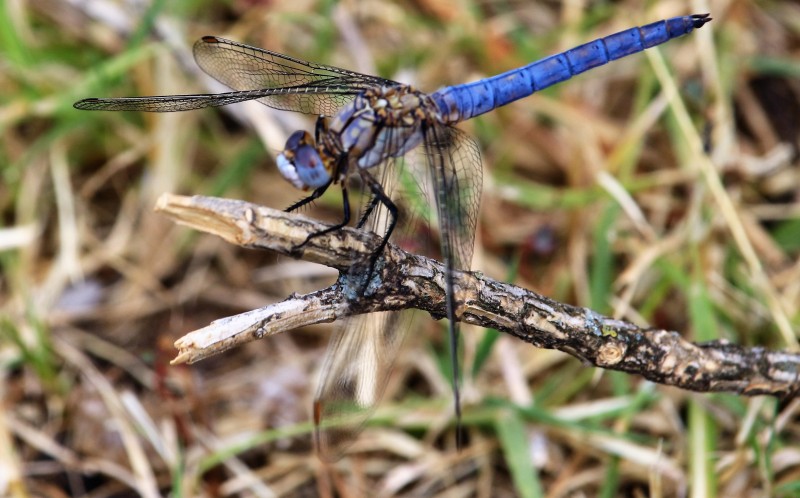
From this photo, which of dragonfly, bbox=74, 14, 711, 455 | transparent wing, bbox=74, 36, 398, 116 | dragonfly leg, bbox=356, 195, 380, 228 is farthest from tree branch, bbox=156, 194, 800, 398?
transparent wing, bbox=74, 36, 398, 116

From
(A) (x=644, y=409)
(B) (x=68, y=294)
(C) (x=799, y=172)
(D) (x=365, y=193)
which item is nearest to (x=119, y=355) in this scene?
(B) (x=68, y=294)

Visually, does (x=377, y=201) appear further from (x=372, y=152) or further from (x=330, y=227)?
(x=330, y=227)

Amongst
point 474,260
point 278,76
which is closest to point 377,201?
point 278,76

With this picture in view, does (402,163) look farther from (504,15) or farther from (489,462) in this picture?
(504,15)

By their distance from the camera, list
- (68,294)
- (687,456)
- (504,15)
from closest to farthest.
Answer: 1. (687,456)
2. (68,294)
3. (504,15)

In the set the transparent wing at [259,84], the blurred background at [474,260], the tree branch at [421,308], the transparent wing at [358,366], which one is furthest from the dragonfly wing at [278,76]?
the tree branch at [421,308]

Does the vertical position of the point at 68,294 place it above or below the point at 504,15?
below

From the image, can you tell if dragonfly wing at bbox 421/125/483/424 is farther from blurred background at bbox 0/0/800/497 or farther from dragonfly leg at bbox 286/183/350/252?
blurred background at bbox 0/0/800/497
